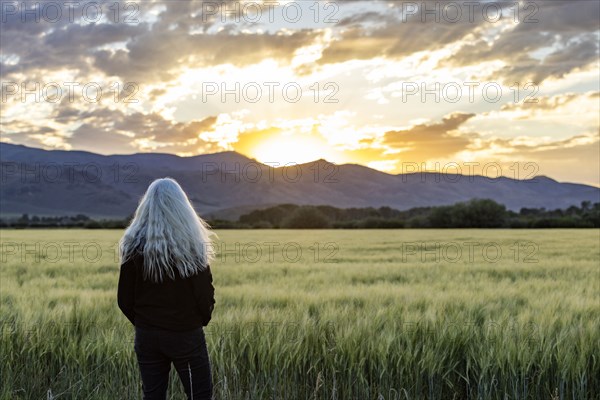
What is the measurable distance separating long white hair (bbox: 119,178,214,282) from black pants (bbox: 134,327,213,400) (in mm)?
414

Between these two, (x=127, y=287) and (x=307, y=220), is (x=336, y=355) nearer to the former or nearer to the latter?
(x=127, y=287)

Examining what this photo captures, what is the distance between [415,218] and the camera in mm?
54875

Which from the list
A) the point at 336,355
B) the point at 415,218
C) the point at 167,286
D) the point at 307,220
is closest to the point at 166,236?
the point at 167,286

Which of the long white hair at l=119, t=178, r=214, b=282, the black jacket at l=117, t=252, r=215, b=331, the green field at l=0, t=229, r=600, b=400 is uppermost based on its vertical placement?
the long white hair at l=119, t=178, r=214, b=282

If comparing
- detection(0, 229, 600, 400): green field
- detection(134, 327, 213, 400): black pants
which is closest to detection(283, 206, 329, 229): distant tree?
detection(0, 229, 600, 400): green field

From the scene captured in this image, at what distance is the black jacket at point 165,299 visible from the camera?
11.9 feet

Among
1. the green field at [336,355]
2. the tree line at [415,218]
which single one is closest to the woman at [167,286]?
the green field at [336,355]

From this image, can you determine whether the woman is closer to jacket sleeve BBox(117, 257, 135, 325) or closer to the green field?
jacket sleeve BBox(117, 257, 135, 325)

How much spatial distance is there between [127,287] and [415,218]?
52.9 metres

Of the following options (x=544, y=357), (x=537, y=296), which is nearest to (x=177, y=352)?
(x=544, y=357)

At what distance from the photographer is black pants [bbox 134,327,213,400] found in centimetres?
363

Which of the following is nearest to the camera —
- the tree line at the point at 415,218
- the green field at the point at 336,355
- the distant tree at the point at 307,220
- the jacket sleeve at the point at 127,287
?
the jacket sleeve at the point at 127,287

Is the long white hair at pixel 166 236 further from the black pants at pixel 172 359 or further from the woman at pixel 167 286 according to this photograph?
the black pants at pixel 172 359

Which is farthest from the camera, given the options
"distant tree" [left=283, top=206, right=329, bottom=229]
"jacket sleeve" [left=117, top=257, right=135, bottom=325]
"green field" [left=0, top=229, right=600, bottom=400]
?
"distant tree" [left=283, top=206, right=329, bottom=229]
